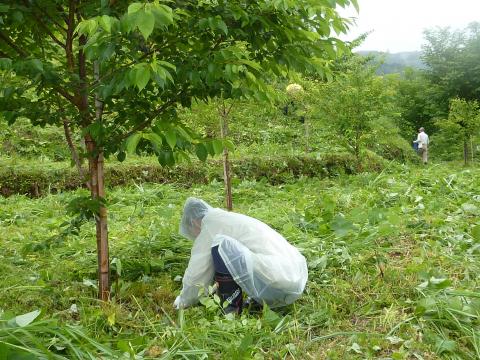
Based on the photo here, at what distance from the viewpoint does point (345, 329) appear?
298cm

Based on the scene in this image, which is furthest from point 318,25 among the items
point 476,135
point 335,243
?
point 476,135

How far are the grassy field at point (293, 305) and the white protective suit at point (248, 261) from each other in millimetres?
141

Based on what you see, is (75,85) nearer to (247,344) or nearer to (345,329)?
(247,344)

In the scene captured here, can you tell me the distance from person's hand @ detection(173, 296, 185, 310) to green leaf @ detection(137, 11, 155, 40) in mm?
2089

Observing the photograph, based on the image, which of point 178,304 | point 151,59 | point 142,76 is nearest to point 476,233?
point 178,304

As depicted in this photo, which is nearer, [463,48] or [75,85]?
[75,85]

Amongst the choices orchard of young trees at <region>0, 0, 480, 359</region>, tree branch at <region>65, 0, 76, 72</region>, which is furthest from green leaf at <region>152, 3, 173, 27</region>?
tree branch at <region>65, 0, 76, 72</region>

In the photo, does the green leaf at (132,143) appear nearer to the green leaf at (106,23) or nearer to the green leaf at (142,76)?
the green leaf at (142,76)

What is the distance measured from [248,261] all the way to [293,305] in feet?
1.70

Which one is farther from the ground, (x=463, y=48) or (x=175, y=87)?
(x=463, y=48)

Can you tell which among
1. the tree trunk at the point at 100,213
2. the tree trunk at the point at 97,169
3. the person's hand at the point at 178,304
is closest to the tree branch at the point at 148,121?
the tree trunk at the point at 97,169

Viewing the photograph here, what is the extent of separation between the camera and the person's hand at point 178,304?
128 inches

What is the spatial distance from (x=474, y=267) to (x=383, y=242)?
0.87 meters

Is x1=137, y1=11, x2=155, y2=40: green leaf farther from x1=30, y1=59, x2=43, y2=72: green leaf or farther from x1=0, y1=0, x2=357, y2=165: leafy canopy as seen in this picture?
x1=30, y1=59, x2=43, y2=72: green leaf
